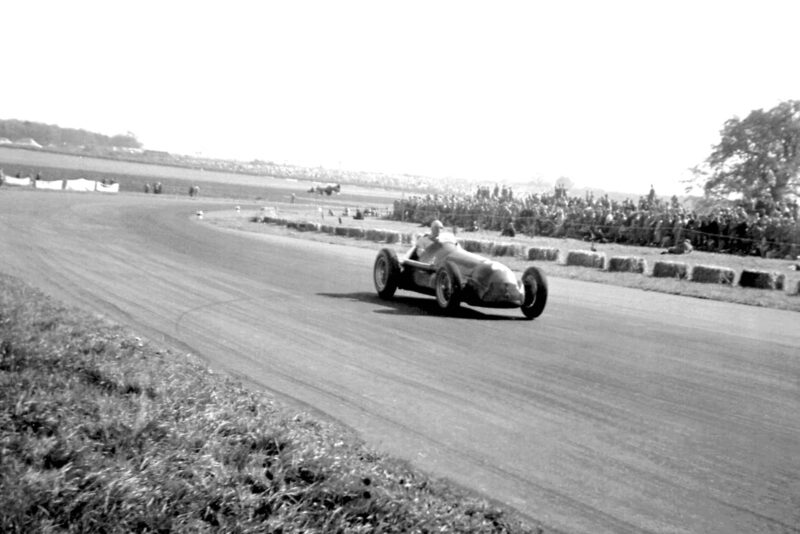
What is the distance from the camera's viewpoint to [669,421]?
23.1 feet

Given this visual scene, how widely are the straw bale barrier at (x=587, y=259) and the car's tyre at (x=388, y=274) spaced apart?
30.5ft

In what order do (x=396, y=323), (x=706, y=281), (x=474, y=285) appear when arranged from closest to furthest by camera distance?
1. (x=396, y=323)
2. (x=474, y=285)
3. (x=706, y=281)

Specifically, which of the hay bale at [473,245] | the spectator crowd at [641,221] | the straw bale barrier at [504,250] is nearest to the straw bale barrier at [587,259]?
the straw bale barrier at [504,250]

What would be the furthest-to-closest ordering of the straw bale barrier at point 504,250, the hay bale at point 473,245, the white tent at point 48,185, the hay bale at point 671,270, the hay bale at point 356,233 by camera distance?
1. the white tent at point 48,185
2. the hay bale at point 356,233
3. the hay bale at point 473,245
4. the straw bale barrier at point 504,250
5. the hay bale at point 671,270

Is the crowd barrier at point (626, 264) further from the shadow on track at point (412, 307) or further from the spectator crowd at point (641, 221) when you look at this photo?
the shadow on track at point (412, 307)

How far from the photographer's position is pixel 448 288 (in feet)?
41.8

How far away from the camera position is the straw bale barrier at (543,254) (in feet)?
79.2

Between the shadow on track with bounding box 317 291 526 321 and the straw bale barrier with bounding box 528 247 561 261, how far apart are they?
10.0m

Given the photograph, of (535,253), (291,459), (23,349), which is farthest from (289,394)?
(535,253)

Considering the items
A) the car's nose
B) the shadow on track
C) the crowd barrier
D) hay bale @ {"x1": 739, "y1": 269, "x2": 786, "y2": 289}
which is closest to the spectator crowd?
the crowd barrier

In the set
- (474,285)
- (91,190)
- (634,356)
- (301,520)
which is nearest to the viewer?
(301,520)

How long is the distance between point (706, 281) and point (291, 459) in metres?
16.0

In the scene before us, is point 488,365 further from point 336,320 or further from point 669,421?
point 336,320

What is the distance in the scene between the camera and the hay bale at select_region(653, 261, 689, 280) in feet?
64.7
